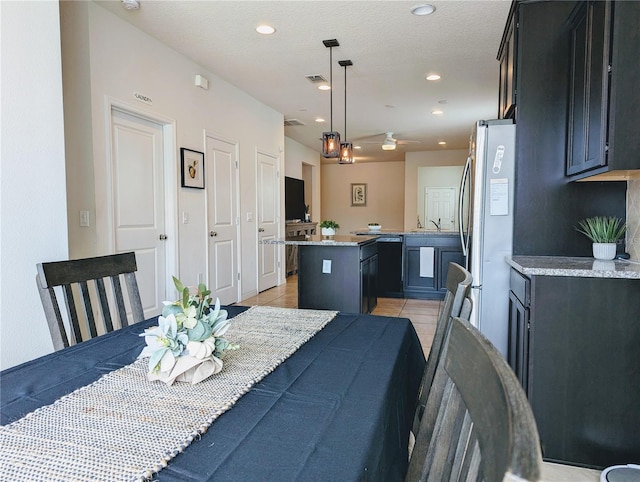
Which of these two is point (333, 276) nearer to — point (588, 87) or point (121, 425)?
point (588, 87)

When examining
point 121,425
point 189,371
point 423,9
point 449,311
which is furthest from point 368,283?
point 121,425

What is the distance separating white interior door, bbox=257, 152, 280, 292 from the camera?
19.6ft

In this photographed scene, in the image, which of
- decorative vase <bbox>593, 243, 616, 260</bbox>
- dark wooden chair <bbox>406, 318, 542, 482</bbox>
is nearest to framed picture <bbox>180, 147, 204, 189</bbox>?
Result: decorative vase <bbox>593, 243, 616, 260</bbox>

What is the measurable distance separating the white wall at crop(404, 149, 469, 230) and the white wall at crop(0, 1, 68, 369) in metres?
8.58

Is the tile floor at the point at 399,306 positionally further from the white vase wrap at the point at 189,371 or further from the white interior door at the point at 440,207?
the white interior door at the point at 440,207

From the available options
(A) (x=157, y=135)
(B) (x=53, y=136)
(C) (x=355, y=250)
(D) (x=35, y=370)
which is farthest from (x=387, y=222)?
(D) (x=35, y=370)

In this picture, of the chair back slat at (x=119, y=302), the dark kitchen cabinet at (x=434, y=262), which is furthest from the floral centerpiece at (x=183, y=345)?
the dark kitchen cabinet at (x=434, y=262)

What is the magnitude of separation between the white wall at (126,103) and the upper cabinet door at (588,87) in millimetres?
3251

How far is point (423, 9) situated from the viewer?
3111 millimetres

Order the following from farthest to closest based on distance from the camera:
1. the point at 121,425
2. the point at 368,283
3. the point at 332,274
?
the point at 368,283, the point at 332,274, the point at 121,425

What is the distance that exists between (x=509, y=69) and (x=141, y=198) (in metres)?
3.16

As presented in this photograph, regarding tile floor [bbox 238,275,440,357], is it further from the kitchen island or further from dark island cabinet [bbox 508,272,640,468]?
dark island cabinet [bbox 508,272,640,468]

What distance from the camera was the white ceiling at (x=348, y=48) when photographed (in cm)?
314

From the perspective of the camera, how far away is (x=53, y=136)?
2.01 meters
